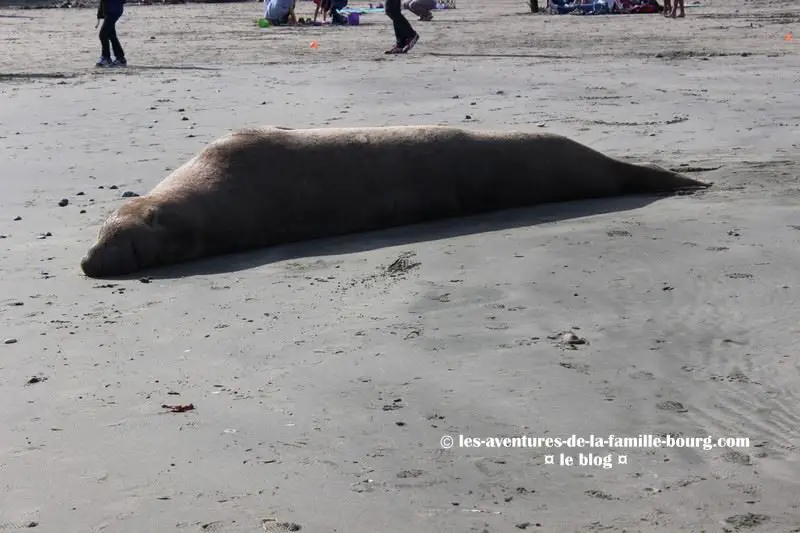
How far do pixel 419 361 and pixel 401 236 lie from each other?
2.33 m

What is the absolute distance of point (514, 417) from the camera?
12.2 feet

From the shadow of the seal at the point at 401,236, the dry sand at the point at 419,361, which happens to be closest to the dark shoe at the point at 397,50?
the dry sand at the point at 419,361

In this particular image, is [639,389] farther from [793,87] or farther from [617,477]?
[793,87]

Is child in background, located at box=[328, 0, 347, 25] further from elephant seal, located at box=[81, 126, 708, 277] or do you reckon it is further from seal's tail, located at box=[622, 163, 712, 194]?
seal's tail, located at box=[622, 163, 712, 194]

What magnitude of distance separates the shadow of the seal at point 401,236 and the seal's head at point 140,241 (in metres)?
0.06

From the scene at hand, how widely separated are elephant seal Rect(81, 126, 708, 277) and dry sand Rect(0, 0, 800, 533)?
0.19 m

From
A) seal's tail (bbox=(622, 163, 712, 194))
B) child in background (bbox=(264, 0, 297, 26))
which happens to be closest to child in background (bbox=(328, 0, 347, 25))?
child in background (bbox=(264, 0, 297, 26))

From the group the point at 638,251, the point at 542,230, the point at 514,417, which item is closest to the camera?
the point at 514,417

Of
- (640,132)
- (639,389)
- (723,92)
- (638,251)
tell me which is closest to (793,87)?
(723,92)

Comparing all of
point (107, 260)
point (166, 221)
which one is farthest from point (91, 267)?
point (166, 221)

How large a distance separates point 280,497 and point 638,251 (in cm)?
273

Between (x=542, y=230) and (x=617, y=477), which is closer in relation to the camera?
(x=617, y=477)

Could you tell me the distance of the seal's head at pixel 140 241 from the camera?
6082mm

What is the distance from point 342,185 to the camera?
22.4 feet
